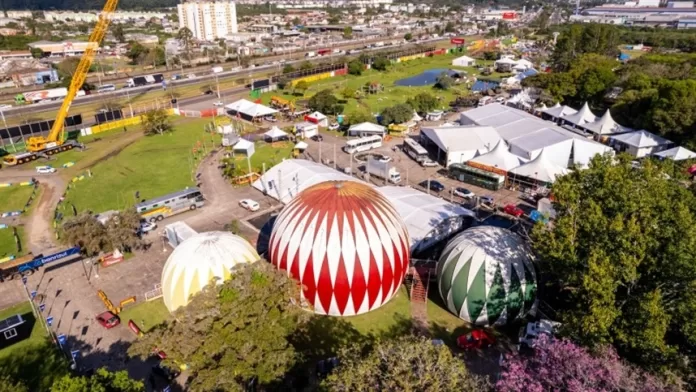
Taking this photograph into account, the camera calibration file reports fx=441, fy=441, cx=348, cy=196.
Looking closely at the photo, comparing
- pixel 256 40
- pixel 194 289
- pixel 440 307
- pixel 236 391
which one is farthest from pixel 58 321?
pixel 256 40

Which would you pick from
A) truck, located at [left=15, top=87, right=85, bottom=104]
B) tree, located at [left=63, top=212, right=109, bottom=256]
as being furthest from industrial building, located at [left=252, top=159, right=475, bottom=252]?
truck, located at [left=15, top=87, right=85, bottom=104]

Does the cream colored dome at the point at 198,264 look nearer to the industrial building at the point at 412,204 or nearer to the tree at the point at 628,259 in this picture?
the industrial building at the point at 412,204

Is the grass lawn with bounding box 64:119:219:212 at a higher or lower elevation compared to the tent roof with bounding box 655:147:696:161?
lower

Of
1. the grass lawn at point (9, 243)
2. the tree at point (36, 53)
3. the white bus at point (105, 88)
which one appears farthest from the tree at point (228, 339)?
the tree at point (36, 53)

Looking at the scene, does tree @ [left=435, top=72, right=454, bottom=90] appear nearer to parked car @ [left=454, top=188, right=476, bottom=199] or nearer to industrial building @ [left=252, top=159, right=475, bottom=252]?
Answer: parked car @ [left=454, top=188, right=476, bottom=199]

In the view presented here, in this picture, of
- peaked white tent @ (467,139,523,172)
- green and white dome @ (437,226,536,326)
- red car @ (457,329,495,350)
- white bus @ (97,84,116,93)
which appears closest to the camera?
red car @ (457,329,495,350)

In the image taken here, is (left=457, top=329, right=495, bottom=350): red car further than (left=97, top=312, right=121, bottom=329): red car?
No

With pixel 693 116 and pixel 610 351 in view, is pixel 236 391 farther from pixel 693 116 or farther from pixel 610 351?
pixel 693 116
